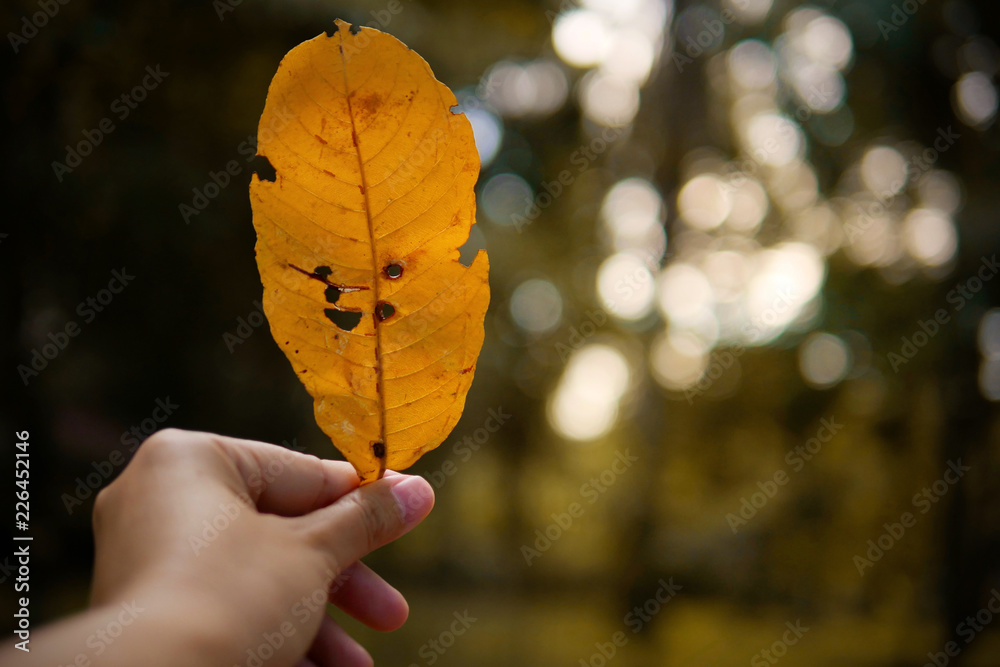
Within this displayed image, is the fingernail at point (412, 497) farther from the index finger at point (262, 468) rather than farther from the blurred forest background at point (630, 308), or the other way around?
the blurred forest background at point (630, 308)

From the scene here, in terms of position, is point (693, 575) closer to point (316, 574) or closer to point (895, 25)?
point (895, 25)

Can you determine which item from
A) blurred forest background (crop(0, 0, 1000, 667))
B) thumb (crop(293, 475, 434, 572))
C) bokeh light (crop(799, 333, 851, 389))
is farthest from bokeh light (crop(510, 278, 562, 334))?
thumb (crop(293, 475, 434, 572))

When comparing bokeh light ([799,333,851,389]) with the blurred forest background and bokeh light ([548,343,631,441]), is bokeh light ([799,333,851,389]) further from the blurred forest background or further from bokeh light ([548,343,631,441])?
bokeh light ([548,343,631,441])

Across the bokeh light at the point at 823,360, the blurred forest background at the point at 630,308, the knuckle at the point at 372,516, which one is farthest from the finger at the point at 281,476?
the bokeh light at the point at 823,360

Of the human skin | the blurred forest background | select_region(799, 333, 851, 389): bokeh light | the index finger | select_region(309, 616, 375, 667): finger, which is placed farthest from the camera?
select_region(799, 333, 851, 389): bokeh light

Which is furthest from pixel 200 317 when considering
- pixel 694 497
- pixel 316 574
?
pixel 694 497
